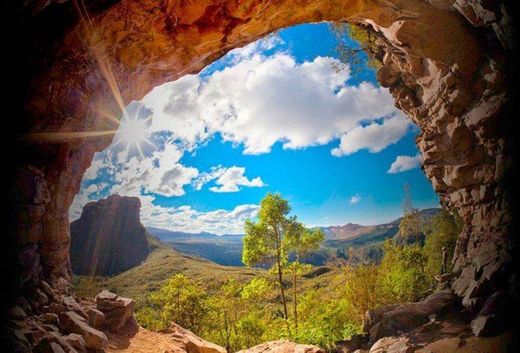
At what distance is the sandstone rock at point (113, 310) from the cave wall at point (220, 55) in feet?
8.59

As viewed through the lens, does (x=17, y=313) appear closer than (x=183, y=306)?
Yes

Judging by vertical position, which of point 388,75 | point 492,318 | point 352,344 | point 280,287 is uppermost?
point 388,75

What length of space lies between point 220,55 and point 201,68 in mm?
1315

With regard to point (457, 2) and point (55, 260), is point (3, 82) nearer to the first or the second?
point (55, 260)

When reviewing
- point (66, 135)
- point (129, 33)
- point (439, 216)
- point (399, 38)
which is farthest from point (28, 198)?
point (439, 216)

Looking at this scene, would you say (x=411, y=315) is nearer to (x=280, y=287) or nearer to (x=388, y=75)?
(x=388, y=75)

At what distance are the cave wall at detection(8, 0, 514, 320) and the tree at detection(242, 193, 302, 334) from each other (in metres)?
12.7

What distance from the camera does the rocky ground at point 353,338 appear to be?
8.33 meters

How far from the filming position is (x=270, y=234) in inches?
1019

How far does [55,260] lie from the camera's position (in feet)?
48.1

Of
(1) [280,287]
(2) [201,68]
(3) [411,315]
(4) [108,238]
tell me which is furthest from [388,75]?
(4) [108,238]

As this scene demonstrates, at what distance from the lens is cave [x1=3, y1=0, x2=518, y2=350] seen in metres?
10.3

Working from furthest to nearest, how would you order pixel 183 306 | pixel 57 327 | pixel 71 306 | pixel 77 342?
pixel 183 306 → pixel 71 306 → pixel 57 327 → pixel 77 342

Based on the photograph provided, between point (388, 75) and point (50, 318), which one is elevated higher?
point (388, 75)
